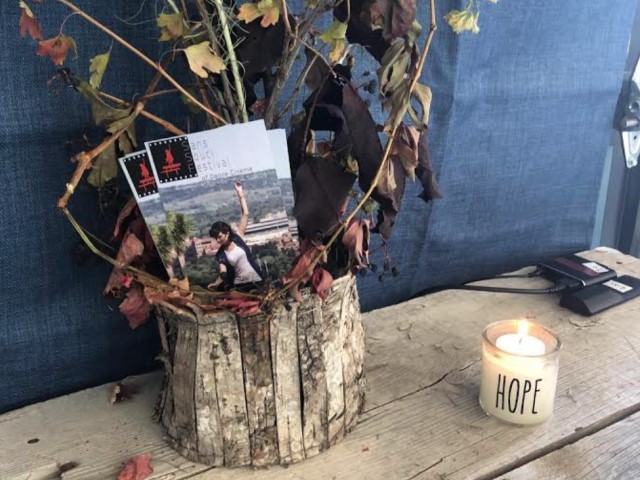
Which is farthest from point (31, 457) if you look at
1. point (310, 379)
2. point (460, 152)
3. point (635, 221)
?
point (635, 221)

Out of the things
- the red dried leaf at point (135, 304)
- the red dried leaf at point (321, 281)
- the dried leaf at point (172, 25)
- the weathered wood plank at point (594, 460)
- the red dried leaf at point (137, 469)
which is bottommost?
the weathered wood plank at point (594, 460)

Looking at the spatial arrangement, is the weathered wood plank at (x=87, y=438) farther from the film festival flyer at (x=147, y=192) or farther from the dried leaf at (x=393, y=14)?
the dried leaf at (x=393, y=14)

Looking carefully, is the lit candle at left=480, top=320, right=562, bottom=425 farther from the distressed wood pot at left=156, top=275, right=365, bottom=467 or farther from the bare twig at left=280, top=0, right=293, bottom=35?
the bare twig at left=280, top=0, right=293, bottom=35

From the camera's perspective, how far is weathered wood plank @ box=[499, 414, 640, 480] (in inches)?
24.9

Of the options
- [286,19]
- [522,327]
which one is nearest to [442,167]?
[522,327]

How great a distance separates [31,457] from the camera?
0.67 m

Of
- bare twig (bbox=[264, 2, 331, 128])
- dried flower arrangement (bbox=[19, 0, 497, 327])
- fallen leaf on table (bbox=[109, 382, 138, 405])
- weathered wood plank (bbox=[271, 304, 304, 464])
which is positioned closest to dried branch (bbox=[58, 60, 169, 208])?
dried flower arrangement (bbox=[19, 0, 497, 327])

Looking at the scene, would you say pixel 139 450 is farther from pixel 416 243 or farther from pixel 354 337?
pixel 416 243

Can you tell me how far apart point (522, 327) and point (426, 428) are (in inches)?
6.6

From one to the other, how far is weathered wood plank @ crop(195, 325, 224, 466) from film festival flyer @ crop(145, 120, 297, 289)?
56 mm

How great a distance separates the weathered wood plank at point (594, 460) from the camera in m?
0.63

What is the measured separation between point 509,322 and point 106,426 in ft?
1.60

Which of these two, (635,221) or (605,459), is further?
(635,221)

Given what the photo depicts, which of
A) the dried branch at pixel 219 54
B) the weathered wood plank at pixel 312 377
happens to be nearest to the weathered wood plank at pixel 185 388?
the weathered wood plank at pixel 312 377
